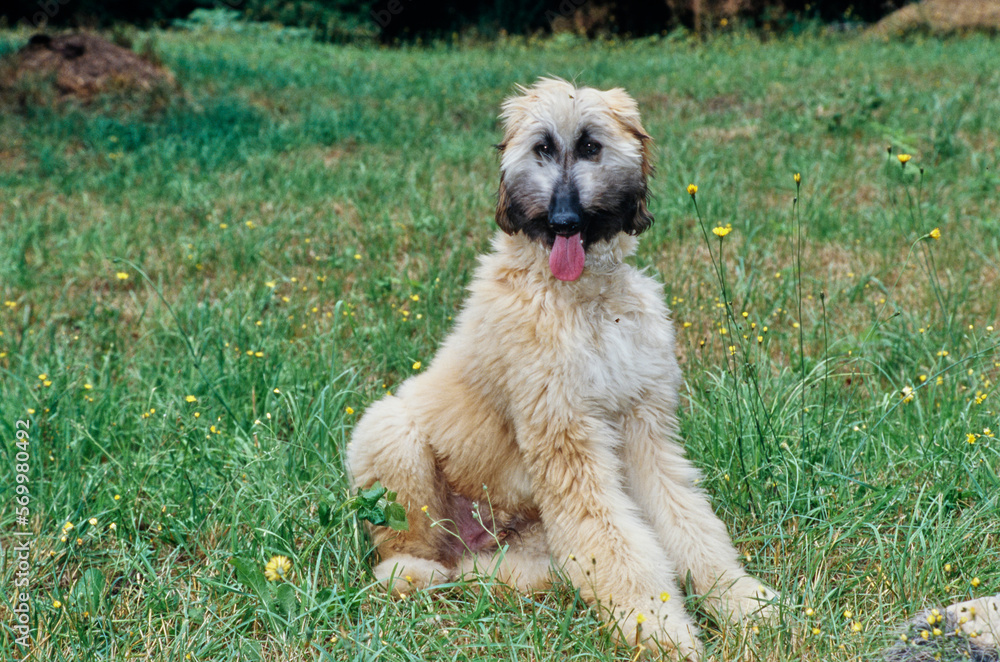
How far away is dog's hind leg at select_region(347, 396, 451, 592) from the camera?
8.56 feet

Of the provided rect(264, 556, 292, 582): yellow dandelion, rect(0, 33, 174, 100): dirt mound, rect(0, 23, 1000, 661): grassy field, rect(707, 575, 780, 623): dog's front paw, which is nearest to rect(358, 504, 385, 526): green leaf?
rect(0, 23, 1000, 661): grassy field

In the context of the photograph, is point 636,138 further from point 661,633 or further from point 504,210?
point 661,633

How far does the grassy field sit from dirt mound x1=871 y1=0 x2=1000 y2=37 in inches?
200

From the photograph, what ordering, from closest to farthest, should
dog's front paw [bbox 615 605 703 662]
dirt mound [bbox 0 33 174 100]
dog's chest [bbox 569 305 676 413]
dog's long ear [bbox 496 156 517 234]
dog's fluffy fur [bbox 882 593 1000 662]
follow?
1. dog's fluffy fur [bbox 882 593 1000 662]
2. dog's front paw [bbox 615 605 703 662]
3. dog's chest [bbox 569 305 676 413]
4. dog's long ear [bbox 496 156 517 234]
5. dirt mound [bbox 0 33 174 100]

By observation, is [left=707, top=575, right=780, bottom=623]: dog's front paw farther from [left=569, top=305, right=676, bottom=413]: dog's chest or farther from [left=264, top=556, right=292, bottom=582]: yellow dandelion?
[left=264, top=556, right=292, bottom=582]: yellow dandelion

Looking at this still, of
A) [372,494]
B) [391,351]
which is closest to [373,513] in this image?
[372,494]

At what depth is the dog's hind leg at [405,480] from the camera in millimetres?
2609

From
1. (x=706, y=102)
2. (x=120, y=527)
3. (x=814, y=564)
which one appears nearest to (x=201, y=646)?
(x=120, y=527)

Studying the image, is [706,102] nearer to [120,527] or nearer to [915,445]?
[915,445]

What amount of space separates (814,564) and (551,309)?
3.58ft

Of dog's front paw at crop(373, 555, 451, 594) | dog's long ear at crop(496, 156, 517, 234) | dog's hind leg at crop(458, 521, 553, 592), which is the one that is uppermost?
dog's long ear at crop(496, 156, 517, 234)

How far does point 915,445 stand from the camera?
9.25 feet

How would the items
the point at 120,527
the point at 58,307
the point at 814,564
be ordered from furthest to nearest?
the point at 58,307
the point at 120,527
the point at 814,564

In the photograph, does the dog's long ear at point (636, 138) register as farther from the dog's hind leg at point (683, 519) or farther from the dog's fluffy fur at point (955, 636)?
the dog's fluffy fur at point (955, 636)
